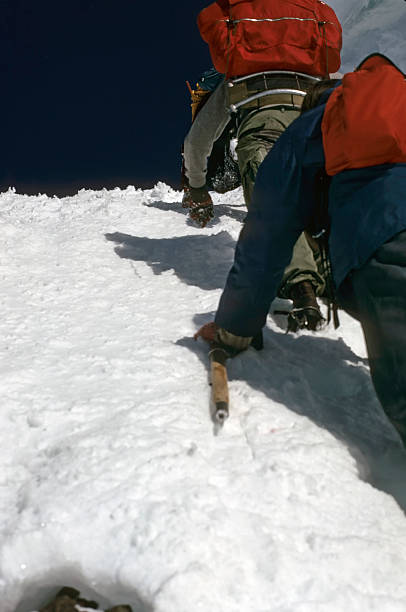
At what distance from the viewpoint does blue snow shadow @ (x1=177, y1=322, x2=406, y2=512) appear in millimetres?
1454

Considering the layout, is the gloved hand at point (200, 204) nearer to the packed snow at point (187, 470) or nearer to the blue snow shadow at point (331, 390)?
the packed snow at point (187, 470)

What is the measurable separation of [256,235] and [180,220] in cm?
305

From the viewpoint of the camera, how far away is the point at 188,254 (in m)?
3.68

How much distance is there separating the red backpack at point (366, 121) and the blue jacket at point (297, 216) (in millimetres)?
46

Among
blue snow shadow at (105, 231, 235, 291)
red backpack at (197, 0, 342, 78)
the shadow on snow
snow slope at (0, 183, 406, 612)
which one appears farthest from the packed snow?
the shadow on snow

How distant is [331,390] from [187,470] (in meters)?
0.81

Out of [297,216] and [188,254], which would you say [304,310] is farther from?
[188,254]

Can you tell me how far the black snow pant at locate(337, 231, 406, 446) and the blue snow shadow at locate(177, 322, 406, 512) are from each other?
0.18m

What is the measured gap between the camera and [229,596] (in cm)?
96

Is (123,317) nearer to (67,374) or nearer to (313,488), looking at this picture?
(67,374)

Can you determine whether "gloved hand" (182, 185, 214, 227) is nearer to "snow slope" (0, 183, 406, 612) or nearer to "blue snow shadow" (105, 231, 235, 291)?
"blue snow shadow" (105, 231, 235, 291)

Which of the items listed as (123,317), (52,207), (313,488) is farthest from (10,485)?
(52,207)

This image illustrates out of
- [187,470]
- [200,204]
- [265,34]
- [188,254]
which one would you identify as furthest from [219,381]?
[200,204]

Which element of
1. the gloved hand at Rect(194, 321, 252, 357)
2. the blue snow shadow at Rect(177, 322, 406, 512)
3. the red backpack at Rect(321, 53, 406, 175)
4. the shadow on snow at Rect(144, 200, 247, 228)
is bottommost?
the blue snow shadow at Rect(177, 322, 406, 512)
